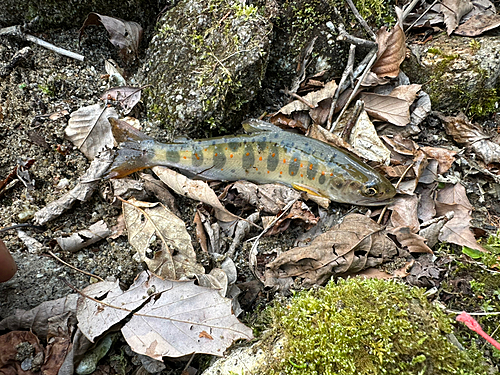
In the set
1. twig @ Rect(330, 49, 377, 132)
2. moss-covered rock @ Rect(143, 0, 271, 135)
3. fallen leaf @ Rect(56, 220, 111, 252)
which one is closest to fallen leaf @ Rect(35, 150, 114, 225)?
fallen leaf @ Rect(56, 220, 111, 252)

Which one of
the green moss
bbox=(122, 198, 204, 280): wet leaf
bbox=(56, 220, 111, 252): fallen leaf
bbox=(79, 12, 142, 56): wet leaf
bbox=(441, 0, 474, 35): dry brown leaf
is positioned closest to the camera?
the green moss

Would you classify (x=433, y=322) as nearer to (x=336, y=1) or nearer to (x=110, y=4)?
(x=336, y=1)

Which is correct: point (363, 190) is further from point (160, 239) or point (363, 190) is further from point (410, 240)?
point (160, 239)

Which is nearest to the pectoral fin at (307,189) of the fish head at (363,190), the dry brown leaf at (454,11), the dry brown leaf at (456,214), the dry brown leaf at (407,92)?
the fish head at (363,190)

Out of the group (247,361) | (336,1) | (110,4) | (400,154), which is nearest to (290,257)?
(247,361)

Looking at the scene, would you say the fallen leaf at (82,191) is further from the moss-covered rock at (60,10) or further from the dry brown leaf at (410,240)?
the dry brown leaf at (410,240)

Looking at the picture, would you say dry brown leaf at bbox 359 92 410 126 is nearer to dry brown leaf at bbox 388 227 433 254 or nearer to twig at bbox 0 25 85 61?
dry brown leaf at bbox 388 227 433 254
